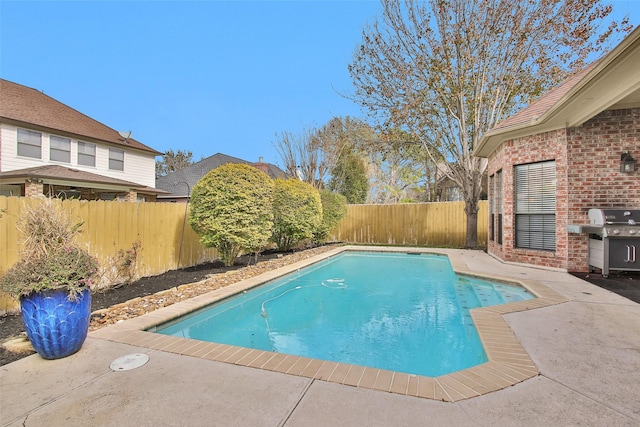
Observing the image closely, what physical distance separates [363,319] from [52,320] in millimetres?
3766

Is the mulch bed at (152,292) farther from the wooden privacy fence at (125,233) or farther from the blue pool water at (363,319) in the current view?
the blue pool water at (363,319)

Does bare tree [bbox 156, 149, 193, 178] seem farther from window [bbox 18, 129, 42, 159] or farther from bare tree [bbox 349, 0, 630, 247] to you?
bare tree [bbox 349, 0, 630, 247]

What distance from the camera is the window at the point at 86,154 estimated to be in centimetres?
1495

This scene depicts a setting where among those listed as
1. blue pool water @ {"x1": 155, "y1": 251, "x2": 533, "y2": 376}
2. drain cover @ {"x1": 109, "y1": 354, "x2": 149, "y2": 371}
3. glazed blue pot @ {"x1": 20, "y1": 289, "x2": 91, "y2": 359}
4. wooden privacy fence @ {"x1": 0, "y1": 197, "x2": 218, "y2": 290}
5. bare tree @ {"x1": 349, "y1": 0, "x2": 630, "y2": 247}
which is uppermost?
bare tree @ {"x1": 349, "y1": 0, "x2": 630, "y2": 247}

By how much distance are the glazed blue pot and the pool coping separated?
1.69 ft

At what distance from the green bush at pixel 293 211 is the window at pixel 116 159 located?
1077 centimetres

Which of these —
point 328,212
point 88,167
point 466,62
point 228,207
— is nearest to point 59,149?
point 88,167

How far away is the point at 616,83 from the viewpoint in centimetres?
486

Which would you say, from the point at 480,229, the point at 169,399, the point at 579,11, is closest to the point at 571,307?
the point at 169,399

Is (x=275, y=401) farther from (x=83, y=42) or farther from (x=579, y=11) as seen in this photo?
(x=83, y=42)

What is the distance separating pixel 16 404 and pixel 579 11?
1515cm

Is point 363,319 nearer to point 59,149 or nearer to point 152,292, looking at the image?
point 152,292

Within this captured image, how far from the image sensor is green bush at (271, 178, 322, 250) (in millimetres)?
10477

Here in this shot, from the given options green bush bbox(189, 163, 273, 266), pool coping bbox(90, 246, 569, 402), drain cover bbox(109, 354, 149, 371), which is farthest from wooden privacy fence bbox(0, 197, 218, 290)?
drain cover bbox(109, 354, 149, 371)
